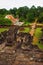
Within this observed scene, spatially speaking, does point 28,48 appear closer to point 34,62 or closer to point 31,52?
point 31,52

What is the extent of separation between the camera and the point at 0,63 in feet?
75.3

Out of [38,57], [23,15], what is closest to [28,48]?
[38,57]

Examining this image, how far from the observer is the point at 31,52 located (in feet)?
90.3

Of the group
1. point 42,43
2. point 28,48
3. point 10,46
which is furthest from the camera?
point 42,43

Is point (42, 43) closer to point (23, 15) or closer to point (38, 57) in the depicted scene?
point (38, 57)

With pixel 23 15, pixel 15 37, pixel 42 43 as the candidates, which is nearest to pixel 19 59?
pixel 42 43

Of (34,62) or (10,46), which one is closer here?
(34,62)

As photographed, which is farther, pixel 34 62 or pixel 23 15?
pixel 23 15

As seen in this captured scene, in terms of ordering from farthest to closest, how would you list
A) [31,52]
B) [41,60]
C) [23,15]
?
[23,15] → [31,52] → [41,60]

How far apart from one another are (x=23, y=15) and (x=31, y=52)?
61185mm

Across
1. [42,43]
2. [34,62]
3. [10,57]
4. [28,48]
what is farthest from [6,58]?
[42,43]

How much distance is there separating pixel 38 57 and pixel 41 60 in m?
0.88

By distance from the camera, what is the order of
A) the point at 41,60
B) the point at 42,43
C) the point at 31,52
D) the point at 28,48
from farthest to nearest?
the point at 42,43, the point at 28,48, the point at 31,52, the point at 41,60

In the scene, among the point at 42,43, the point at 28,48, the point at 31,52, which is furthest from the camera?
the point at 42,43
